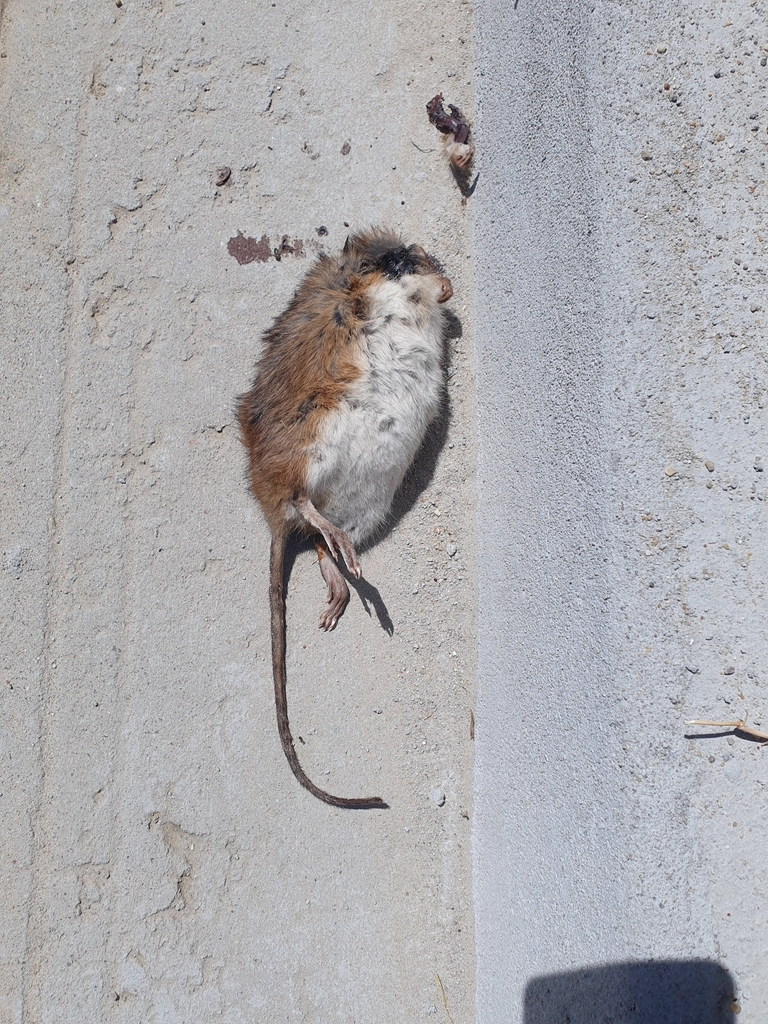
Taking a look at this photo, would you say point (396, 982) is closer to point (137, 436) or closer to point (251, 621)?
point (251, 621)

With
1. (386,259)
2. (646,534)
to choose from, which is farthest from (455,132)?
(646,534)

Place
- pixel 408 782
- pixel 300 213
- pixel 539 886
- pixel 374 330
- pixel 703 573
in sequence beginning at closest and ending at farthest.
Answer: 1. pixel 703 573
2. pixel 539 886
3. pixel 374 330
4. pixel 408 782
5. pixel 300 213

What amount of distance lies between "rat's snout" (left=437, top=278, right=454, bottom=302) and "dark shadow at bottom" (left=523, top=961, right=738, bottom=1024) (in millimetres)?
1906

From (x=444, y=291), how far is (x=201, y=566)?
1214 mm

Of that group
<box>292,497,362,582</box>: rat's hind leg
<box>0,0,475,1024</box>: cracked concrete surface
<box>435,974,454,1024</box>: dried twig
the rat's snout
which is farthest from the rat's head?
<box>435,974,454,1024</box>: dried twig

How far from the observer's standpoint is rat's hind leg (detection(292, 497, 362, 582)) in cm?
234

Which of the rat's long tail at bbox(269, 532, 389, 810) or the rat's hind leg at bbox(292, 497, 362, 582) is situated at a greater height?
the rat's hind leg at bbox(292, 497, 362, 582)

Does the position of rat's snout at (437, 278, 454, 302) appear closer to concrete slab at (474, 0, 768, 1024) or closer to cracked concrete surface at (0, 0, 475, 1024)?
cracked concrete surface at (0, 0, 475, 1024)

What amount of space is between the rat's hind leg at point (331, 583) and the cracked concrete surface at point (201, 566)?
7 centimetres

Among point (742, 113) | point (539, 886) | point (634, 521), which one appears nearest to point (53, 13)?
point (742, 113)

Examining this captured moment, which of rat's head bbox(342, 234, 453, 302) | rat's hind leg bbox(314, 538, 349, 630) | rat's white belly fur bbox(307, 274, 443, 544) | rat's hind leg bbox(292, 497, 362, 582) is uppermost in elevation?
rat's head bbox(342, 234, 453, 302)

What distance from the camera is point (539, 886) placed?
2.11 metres

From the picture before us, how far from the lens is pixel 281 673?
241 cm

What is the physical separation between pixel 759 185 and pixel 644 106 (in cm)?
36
